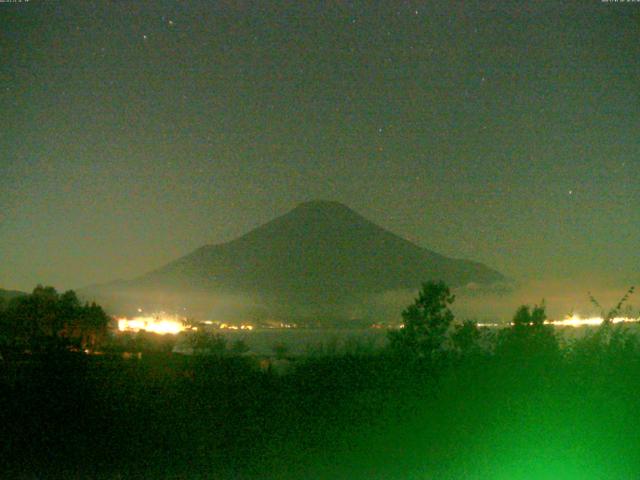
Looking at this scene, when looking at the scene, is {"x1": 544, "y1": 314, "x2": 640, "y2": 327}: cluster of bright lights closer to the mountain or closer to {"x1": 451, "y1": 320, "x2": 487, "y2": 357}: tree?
{"x1": 451, "y1": 320, "x2": 487, "y2": 357}: tree

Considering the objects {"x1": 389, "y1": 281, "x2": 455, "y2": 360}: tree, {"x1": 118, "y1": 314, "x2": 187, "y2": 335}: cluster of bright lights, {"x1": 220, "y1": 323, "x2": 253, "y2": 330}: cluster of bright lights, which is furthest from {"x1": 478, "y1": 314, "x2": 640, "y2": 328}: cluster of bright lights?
{"x1": 220, "y1": 323, "x2": 253, "y2": 330}: cluster of bright lights

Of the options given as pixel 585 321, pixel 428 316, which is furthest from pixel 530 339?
pixel 428 316

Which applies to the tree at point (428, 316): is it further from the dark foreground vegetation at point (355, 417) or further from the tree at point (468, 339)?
the dark foreground vegetation at point (355, 417)

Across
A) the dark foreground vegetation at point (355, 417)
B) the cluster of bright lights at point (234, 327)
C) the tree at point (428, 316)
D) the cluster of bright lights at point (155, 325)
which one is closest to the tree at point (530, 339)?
the dark foreground vegetation at point (355, 417)

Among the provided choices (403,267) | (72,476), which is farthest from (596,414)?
(403,267)

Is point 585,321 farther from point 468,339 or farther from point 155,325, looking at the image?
point 155,325

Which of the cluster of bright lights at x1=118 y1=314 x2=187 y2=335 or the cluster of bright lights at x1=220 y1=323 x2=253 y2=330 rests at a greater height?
the cluster of bright lights at x1=220 y1=323 x2=253 y2=330
